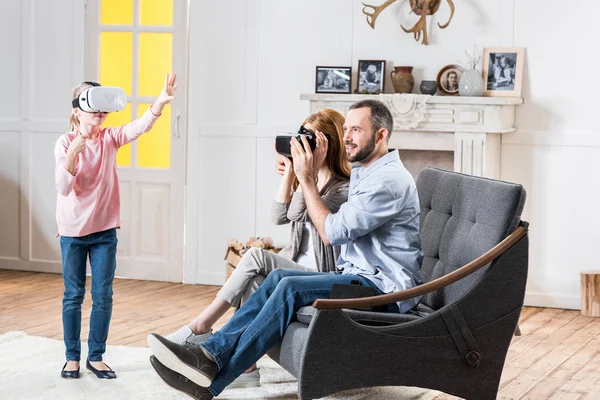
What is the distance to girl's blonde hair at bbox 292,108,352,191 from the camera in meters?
3.87

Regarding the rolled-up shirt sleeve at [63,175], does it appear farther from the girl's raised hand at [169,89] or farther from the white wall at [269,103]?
the white wall at [269,103]

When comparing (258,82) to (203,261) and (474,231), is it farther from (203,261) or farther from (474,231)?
(474,231)

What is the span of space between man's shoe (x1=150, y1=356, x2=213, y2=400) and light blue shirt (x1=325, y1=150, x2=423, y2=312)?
27.6 inches

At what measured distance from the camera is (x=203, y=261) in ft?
21.3

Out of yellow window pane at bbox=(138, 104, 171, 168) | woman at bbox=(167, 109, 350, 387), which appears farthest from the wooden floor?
woman at bbox=(167, 109, 350, 387)

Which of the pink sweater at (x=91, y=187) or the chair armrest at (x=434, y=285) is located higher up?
the pink sweater at (x=91, y=187)

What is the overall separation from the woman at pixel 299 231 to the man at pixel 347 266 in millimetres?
191

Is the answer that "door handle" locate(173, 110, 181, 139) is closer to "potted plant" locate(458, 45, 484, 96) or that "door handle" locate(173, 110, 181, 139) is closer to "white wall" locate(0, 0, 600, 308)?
"white wall" locate(0, 0, 600, 308)

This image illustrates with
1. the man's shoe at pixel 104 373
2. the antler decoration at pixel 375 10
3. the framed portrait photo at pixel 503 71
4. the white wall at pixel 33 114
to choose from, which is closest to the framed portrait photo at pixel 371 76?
the antler decoration at pixel 375 10

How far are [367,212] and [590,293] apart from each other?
2695 mm

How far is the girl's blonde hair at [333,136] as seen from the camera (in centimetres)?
387

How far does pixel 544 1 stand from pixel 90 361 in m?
3.46

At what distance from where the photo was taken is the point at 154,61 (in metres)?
6.48

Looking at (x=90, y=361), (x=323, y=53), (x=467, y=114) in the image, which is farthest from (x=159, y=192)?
(x=90, y=361)
